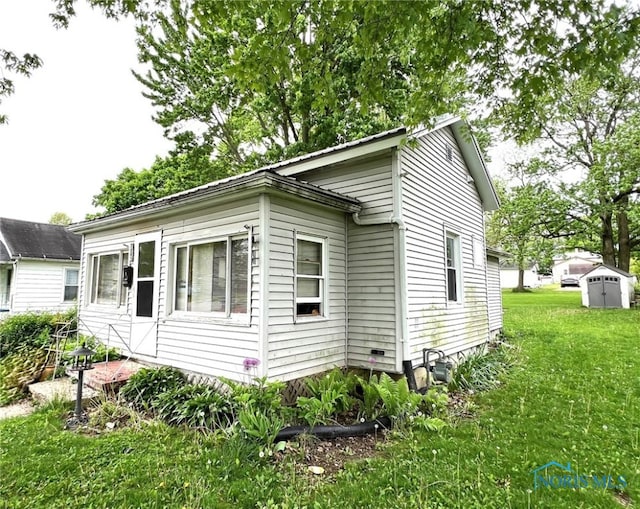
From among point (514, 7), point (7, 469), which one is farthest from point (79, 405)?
point (514, 7)

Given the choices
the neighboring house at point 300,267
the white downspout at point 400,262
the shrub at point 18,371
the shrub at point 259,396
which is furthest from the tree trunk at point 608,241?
the shrub at point 18,371

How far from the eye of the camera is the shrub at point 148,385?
5488 mm

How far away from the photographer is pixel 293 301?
5.52 meters

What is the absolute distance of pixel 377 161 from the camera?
636cm

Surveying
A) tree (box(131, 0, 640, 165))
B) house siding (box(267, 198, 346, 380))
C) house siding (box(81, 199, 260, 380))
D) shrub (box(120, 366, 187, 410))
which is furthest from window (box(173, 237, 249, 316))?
tree (box(131, 0, 640, 165))

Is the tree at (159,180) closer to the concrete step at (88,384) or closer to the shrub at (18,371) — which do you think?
the shrub at (18,371)

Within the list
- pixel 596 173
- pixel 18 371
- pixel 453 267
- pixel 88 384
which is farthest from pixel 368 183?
pixel 596 173

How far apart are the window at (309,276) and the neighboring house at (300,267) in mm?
24

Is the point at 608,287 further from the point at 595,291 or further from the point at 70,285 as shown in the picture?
the point at 70,285

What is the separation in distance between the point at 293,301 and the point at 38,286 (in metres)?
14.4

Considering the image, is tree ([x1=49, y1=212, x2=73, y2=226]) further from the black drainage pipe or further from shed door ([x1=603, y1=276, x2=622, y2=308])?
shed door ([x1=603, y1=276, x2=622, y2=308])

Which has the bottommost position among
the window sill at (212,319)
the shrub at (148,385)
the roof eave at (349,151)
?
the shrub at (148,385)

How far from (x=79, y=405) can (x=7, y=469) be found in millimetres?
1528

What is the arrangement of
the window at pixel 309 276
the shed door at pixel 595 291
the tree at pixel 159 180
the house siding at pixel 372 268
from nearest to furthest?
the window at pixel 309 276 < the house siding at pixel 372 268 < the tree at pixel 159 180 < the shed door at pixel 595 291
